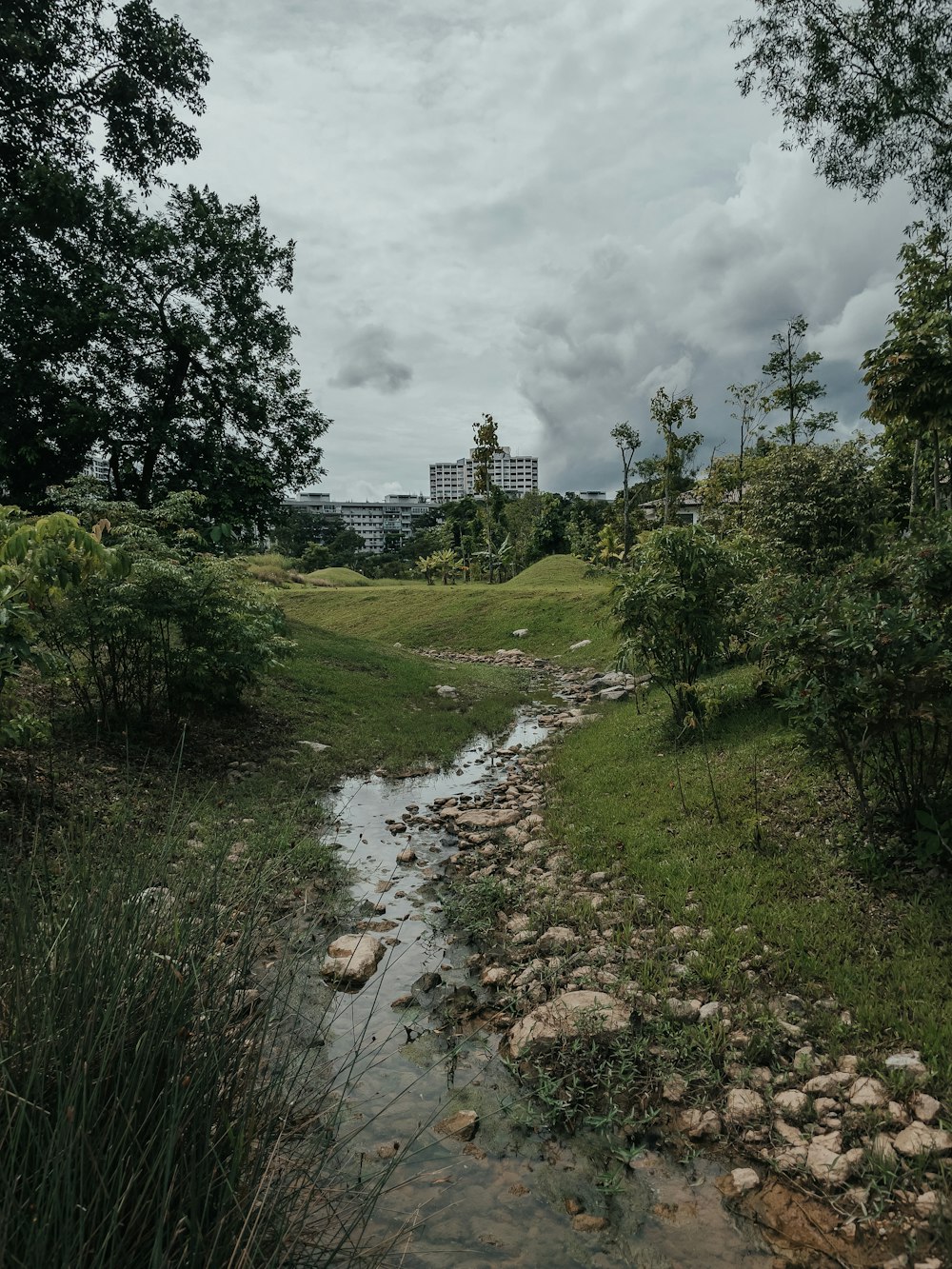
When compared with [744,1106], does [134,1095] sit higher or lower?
higher

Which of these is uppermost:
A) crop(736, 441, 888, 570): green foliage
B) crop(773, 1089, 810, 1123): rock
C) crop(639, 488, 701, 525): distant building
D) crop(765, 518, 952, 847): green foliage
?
crop(639, 488, 701, 525): distant building

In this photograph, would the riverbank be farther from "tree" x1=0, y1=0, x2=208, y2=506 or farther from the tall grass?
"tree" x1=0, y1=0, x2=208, y2=506

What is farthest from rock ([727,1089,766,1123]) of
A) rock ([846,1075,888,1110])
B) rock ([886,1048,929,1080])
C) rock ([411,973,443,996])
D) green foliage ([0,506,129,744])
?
green foliage ([0,506,129,744])

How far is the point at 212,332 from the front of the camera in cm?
1664

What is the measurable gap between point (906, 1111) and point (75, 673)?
338 inches

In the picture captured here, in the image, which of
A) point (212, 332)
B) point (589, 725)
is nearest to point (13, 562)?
point (589, 725)

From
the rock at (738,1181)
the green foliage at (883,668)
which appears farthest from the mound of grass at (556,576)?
the rock at (738,1181)

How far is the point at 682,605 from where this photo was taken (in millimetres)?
9172

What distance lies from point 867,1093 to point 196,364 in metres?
17.8

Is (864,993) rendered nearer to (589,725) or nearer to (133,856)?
(133,856)

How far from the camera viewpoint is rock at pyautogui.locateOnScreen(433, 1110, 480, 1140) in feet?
11.2

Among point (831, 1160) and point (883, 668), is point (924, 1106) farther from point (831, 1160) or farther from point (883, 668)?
point (883, 668)

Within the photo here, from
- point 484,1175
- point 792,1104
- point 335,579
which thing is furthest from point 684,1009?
point 335,579

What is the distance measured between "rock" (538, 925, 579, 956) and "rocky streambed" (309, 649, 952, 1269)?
1 cm
